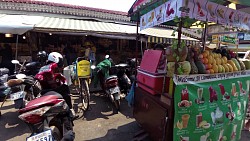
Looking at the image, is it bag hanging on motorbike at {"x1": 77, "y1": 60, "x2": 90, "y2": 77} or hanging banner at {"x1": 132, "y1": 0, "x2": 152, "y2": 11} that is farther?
bag hanging on motorbike at {"x1": 77, "y1": 60, "x2": 90, "y2": 77}

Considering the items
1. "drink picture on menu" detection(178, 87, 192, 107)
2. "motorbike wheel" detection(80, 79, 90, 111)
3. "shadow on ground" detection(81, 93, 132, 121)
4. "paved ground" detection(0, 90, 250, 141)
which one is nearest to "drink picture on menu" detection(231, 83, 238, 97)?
"drink picture on menu" detection(178, 87, 192, 107)

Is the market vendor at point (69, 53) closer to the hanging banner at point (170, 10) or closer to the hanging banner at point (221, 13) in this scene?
the hanging banner at point (170, 10)

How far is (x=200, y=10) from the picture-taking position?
197 cm

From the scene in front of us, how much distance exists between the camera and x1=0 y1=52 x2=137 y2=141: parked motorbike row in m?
2.05

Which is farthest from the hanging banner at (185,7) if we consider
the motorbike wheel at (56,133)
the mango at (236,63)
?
the motorbike wheel at (56,133)

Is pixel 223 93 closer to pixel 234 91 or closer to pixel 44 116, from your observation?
pixel 234 91

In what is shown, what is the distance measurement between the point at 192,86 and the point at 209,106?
18.9 inches

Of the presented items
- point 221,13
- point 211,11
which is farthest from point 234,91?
point 211,11

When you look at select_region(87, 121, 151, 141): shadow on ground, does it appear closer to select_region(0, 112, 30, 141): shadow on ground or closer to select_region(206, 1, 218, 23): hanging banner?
select_region(0, 112, 30, 141): shadow on ground

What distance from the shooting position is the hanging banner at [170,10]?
1893 mm

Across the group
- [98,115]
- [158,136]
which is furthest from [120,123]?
[158,136]

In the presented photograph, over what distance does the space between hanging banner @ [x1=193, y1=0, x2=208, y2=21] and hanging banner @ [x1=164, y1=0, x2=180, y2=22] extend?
0.83 ft

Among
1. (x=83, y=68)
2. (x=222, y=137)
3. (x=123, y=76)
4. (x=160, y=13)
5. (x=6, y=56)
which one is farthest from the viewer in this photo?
(x=6, y=56)

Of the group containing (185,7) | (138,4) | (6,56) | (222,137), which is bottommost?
(222,137)
